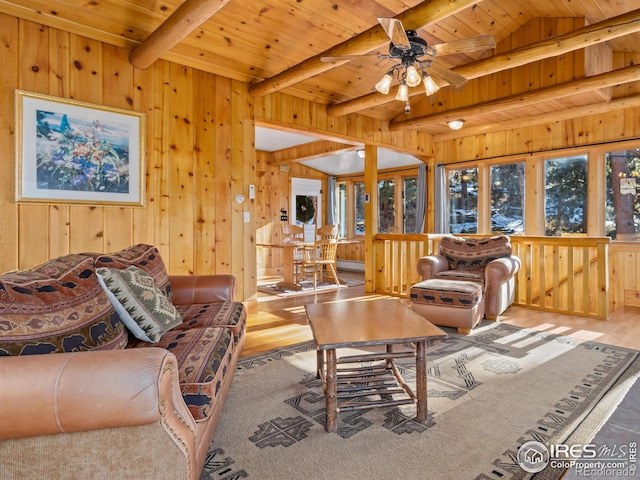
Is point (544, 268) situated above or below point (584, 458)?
above

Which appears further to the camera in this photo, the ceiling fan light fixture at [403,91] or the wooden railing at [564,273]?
the wooden railing at [564,273]

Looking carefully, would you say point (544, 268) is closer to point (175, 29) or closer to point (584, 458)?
point (584, 458)

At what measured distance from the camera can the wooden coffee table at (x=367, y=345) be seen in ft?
6.26

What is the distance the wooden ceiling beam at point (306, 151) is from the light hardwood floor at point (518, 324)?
291 cm

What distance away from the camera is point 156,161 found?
3.55m

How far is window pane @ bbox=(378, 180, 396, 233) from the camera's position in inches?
326

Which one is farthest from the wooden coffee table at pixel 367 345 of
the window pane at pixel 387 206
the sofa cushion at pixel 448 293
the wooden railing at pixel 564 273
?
the window pane at pixel 387 206

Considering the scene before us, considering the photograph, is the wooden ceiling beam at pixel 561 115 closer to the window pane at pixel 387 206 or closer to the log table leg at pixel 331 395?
the window pane at pixel 387 206

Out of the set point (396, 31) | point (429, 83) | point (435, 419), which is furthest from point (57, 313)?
point (429, 83)

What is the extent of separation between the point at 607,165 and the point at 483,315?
3.20 meters

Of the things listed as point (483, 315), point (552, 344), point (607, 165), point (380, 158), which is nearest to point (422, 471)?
point (552, 344)

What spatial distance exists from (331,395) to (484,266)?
302 cm

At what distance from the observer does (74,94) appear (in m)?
3.08

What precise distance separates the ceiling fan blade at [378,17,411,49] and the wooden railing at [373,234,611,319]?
3.17 m
